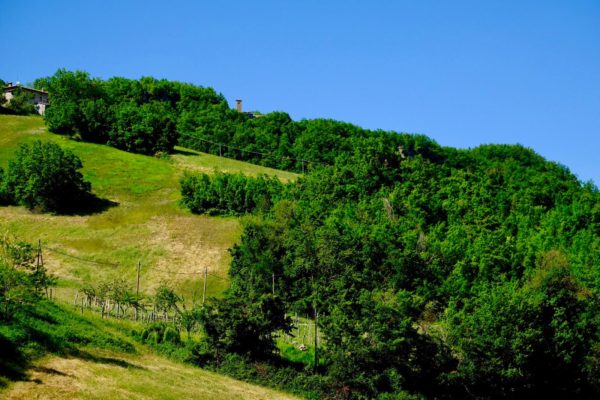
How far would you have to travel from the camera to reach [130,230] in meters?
82.7

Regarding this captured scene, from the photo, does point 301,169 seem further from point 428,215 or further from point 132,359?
point 132,359

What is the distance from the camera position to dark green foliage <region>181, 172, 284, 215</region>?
89.9m

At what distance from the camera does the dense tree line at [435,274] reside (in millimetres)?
45844

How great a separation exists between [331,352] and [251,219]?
32820 mm

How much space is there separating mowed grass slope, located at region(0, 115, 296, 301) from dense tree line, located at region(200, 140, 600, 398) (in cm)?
655

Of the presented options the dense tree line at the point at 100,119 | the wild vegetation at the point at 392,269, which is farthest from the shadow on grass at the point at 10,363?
the dense tree line at the point at 100,119

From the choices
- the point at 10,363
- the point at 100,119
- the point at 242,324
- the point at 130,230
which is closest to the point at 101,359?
the point at 10,363

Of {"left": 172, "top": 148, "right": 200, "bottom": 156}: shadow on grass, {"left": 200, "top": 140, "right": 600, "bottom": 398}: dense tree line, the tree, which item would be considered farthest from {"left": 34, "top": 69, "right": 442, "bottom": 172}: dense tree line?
{"left": 200, "top": 140, "right": 600, "bottom": 398}: dense tree line

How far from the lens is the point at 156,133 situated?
374 ft

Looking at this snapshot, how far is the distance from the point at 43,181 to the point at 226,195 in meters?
22.1

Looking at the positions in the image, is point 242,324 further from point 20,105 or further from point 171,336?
point 20,105

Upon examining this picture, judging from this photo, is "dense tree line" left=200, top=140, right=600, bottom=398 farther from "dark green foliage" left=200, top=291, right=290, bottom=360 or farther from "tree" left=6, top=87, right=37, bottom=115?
"tree" left=6, top=87, right=37, bottom=115

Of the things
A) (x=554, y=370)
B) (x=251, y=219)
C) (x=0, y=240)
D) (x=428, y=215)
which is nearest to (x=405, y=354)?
(x=554, y=370)

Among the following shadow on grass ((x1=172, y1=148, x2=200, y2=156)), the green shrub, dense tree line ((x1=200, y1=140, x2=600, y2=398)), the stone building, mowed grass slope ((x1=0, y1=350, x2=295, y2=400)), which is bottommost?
mowed grass slope ((x1=0, y1=350, x2=295, y2=400))
